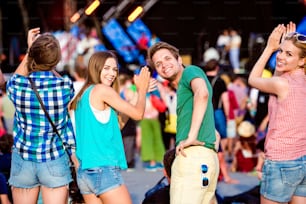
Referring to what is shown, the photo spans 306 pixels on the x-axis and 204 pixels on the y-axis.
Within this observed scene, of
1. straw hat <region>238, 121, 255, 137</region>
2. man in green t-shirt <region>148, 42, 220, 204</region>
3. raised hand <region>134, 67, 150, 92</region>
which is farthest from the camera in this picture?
straw hat <region>238, 121, 255, 137</region>

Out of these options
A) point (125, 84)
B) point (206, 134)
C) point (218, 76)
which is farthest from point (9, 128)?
point (206, 134)

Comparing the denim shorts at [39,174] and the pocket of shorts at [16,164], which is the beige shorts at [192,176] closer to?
the denim shorts at [39,174]

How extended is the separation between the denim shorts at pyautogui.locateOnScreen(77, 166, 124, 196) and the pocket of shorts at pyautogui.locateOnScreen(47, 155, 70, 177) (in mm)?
121

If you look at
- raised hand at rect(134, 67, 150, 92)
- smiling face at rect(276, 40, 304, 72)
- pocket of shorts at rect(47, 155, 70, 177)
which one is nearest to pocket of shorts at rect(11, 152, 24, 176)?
pocket of shorts at rect(47, 155, 70, 177)

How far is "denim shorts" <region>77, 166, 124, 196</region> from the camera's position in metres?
4.18

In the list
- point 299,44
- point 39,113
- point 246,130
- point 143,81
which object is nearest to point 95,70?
point 143,81

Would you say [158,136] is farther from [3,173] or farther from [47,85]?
[47,85]

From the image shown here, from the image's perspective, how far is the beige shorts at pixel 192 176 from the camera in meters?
4.04

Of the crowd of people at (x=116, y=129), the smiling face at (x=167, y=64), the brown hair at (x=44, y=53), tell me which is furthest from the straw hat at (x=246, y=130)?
the brown hair at (x=44, y=53)

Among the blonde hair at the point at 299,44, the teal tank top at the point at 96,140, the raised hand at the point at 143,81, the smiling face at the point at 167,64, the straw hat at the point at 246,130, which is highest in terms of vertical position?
the blonde hair at the point at 299,44

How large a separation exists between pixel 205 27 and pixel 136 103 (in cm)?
1631

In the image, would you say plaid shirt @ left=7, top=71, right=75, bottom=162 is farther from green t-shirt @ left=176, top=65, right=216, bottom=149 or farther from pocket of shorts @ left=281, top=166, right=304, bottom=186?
pocket of shorts @ left=281, top=166, right=304, bottom=186

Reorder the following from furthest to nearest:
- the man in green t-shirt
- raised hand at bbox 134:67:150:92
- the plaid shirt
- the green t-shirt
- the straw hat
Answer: the straw hat, raised hand at bbox 134:67:150:92, the plaid shirt, the green t-shirt, the man in green t-shirt

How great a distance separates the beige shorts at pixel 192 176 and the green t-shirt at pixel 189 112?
0.08 meters
